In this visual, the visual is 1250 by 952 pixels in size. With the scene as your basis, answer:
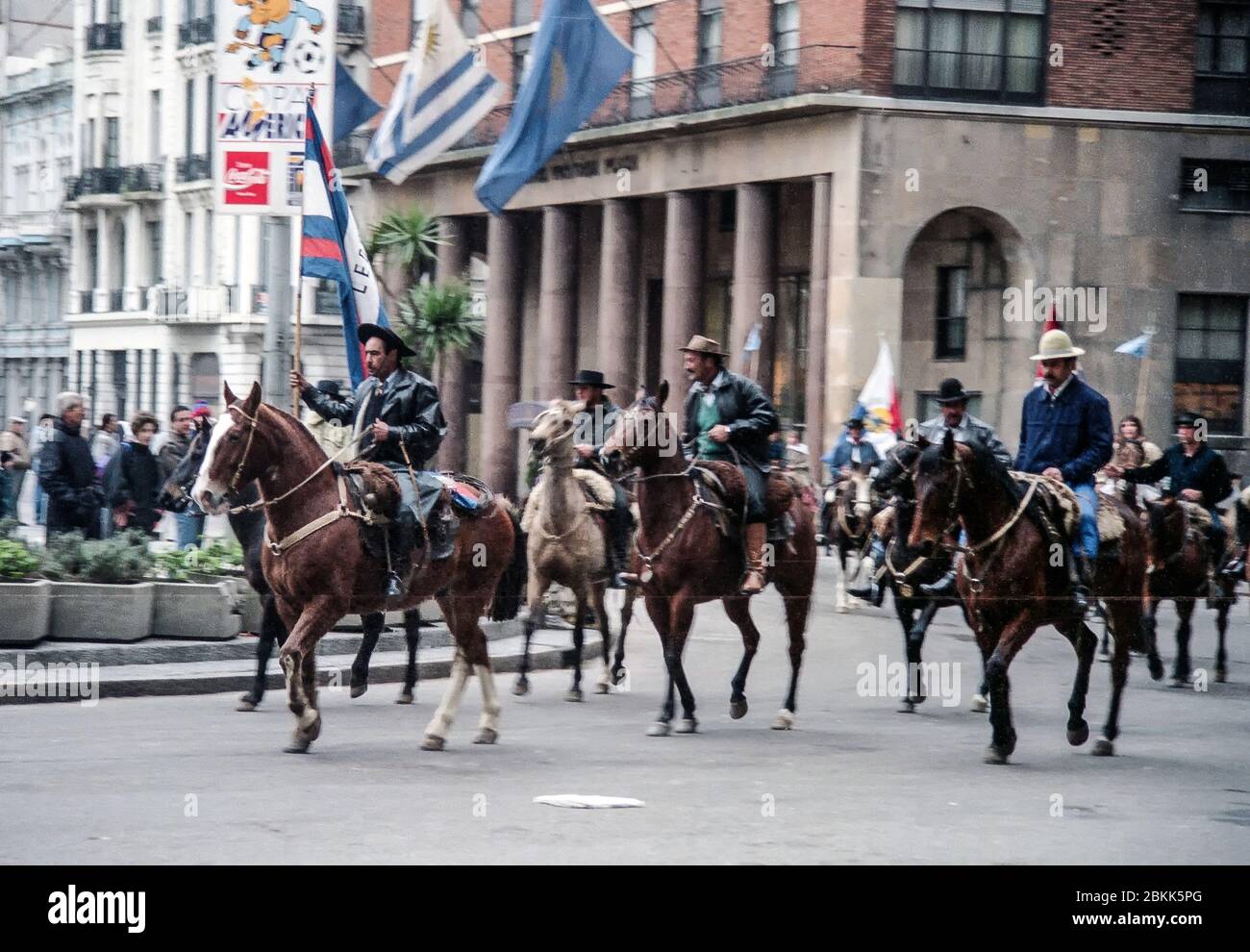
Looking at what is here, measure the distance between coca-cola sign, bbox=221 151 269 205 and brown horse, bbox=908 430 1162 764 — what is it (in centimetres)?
764

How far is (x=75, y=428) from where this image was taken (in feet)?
64.4

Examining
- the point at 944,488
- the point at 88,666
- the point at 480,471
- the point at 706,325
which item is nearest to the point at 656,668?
the point at 88,666

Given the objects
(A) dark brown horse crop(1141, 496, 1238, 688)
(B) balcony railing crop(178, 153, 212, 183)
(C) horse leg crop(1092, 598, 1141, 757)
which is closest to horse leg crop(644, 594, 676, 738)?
(C) horse leg crop(1092, 598, 1141, 757)

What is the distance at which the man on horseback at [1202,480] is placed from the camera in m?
17.9

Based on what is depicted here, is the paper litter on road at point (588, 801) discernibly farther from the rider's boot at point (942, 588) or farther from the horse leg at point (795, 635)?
the rider's boot at point (942, 588)

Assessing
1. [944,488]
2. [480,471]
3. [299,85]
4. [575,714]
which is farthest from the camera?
[480,471]

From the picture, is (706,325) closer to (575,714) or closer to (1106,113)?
(1106,113)

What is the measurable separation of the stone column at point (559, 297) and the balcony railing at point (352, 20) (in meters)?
16.4

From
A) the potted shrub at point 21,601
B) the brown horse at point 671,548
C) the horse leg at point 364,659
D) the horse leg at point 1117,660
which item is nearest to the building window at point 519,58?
the potted shrub at point 21,601

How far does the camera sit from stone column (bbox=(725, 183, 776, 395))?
4050 centimetres

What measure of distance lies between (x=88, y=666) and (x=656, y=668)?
18.0 feet

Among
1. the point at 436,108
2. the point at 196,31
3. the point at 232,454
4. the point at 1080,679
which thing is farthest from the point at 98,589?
the point at 196,31

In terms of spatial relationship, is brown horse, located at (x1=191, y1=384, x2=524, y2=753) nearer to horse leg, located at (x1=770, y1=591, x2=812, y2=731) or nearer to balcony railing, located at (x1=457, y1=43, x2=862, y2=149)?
horse leg, located at (x1=770, y1=591, x2=812, y2=731)

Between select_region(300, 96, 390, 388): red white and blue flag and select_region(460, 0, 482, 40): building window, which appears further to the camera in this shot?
select_region(460, 0, 482, 40): building window
